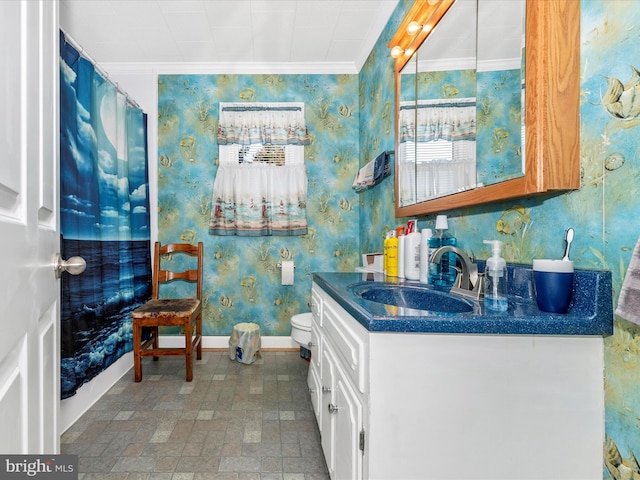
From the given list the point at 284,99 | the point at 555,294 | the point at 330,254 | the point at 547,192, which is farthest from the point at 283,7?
the point at 555,294

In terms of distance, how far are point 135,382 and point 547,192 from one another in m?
2.49

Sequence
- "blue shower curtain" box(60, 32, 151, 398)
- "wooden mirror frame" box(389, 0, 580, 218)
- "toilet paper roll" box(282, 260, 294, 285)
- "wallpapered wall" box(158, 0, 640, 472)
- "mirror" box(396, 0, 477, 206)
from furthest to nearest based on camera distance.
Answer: "toilet paper roll" box(282, 260, 294, 285)
"wallpapered wall" box(158, 0, 640, 472)
"blue shower curtain" box(60, 32, 151, 398)
"mirror" box(396, 0, 477, 206)
"wooden mirror frame" box(389, 0, 580, 218)

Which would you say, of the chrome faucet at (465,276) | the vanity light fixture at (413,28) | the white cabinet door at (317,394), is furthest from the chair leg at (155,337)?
the vanity light fixture at (413,28)

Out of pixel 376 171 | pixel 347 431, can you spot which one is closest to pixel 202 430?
pixel 347 431

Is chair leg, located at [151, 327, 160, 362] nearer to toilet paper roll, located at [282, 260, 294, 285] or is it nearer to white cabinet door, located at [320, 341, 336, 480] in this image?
toilet paper roll, located at [282, 260, 294, 285]

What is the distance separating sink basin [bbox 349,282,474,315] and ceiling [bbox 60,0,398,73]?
1.75m

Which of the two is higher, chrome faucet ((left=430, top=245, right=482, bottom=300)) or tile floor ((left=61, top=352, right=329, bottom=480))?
chrome faucet ((left=430, top=245, right=482, bottom=300))

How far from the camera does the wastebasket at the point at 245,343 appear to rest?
2.57m

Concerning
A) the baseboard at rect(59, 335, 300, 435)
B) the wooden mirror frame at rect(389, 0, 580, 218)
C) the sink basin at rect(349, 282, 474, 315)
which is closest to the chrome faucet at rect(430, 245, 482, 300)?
the sink basin at rect(349, 282, 474, 315)

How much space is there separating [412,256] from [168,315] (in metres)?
1.63

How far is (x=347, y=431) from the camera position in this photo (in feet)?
3.33

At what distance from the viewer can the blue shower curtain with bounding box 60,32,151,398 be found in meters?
1.69

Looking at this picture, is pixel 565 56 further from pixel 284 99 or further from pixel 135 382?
pixel 135 382
